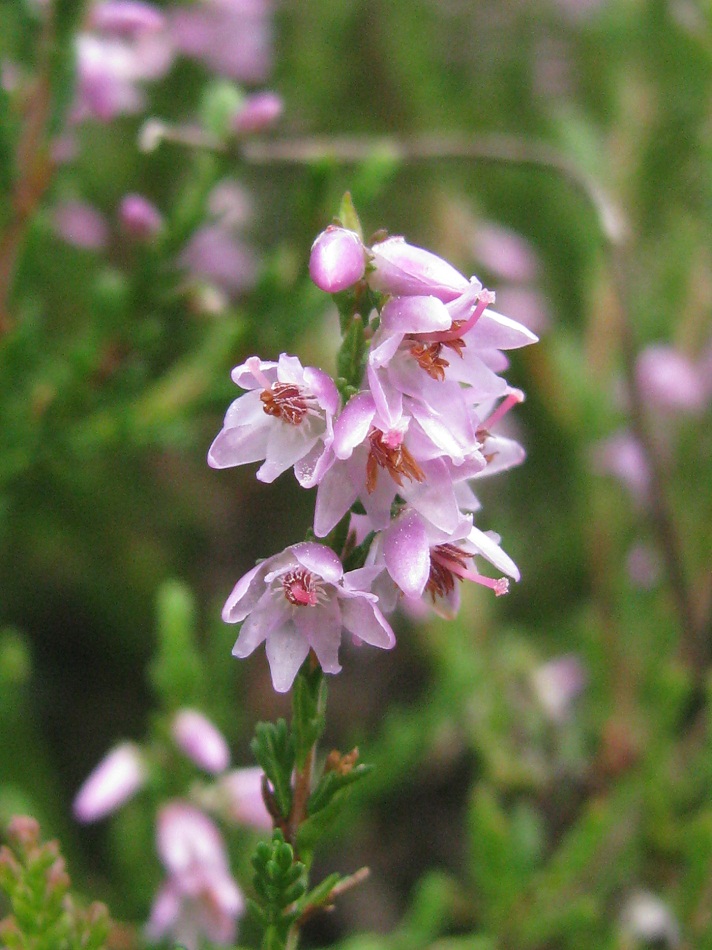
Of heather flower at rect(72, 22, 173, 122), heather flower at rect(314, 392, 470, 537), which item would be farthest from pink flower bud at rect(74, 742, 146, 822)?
heather flower at rect(72, 22, 173, 122)

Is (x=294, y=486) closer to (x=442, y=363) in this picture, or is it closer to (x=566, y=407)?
(x=566, y=407)

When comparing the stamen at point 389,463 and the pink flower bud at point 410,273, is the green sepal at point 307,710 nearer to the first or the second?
the stamen at point 389,463

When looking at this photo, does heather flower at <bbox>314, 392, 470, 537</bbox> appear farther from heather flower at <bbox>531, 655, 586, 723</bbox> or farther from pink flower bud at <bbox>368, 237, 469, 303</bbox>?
heather flower at <bbox>531, 655, 586, 723</bbox>

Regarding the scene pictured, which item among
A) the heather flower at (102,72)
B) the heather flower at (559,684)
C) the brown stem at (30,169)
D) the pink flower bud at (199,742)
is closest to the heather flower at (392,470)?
the pink flower bud at (199,742)

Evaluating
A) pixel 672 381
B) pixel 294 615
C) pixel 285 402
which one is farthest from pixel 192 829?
pixel 672 381

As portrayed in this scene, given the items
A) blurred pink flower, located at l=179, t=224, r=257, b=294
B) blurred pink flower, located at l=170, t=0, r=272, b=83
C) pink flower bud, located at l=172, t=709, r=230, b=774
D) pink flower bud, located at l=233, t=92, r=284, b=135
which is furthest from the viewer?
blurred pink flower, located at l=179, t=224, r=257, b=294

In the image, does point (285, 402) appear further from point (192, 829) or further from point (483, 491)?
point (483, 491)
